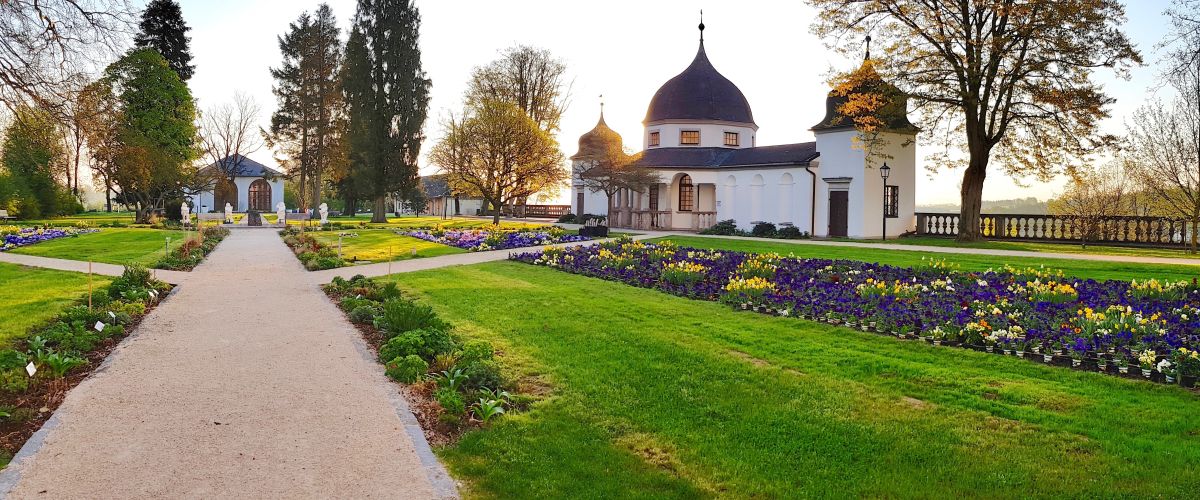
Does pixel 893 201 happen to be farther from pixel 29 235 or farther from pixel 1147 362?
pixel 29 235

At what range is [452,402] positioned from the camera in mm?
6055

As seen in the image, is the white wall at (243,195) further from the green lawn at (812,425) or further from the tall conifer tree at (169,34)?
the green lawn at (812,425)

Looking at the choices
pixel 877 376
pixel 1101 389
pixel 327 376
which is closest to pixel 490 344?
pixel 327 376

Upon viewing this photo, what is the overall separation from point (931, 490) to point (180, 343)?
807cm

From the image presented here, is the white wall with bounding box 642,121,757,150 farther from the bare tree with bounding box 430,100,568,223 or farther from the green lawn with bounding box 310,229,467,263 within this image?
the green lawn with bounding box 310,229,467,263

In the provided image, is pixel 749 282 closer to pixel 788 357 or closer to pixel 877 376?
pixel 788 357

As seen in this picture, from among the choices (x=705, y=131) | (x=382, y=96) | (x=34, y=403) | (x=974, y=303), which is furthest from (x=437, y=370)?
(x=382, y=96)

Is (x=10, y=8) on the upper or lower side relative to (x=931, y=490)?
upper

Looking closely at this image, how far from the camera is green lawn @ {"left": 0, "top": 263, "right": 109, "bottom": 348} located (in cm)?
941

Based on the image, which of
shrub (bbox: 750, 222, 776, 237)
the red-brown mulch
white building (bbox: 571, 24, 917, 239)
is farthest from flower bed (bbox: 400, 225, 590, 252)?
the red-brown mulch

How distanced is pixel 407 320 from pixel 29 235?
22.7m

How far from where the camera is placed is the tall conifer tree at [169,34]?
45.2 m

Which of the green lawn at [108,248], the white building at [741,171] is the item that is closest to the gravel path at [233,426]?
the green lawn at [108,248]

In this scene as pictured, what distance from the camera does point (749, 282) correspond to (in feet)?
40.5
